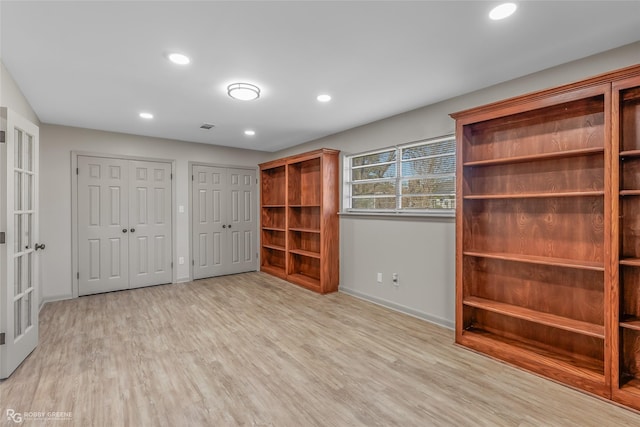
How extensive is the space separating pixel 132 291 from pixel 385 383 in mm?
4205

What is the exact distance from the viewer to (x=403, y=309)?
3730mm

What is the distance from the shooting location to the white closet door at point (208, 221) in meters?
5.43

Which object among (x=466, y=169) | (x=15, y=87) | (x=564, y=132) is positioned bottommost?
(x=466, y=169)

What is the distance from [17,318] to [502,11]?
13.8 ft

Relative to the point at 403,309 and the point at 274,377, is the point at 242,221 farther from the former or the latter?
the point at 274,377

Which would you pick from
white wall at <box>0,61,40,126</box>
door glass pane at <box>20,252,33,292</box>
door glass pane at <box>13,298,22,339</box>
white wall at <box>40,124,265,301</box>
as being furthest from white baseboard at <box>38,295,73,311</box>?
white wall at <box>0,61,40,126</box>

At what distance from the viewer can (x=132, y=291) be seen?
4727 mm

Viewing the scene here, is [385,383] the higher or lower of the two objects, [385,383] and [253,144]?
the lower

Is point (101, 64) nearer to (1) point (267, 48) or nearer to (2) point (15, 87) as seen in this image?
(2) point (15, 87)

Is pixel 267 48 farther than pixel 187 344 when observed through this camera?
No

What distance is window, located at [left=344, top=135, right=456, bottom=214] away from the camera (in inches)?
133

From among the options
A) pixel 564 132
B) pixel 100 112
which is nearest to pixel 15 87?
pixel 100 112

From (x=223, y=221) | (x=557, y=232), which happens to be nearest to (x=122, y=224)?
(x=223, y=221)

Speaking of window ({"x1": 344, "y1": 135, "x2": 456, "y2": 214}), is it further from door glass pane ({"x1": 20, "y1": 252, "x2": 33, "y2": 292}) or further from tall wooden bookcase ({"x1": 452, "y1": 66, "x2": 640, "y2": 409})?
door glass pane ({"x1": 20, "y1": 252, "x2": 33, "y2": 292})
